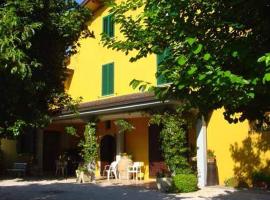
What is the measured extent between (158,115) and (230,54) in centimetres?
922

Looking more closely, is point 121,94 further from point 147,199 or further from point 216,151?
point 147,199

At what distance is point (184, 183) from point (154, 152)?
489cm

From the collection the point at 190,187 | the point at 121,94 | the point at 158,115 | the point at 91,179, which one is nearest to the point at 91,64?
the point at 121,94

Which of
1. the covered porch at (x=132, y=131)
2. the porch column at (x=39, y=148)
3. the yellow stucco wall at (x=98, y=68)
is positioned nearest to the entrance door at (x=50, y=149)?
the porch column at (x=39, y=148)

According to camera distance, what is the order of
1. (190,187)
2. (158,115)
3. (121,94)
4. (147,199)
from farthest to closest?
(121,94), (158,115), (190,187), (147,199)

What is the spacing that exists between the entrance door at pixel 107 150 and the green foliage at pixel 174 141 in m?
6.55

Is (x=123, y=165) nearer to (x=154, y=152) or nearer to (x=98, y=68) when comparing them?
(x=154, y=152)

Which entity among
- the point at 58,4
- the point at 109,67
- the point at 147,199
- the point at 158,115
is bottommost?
the point at 147,199

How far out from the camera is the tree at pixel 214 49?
5.12 metres

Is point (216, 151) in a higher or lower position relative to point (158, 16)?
Result: lower

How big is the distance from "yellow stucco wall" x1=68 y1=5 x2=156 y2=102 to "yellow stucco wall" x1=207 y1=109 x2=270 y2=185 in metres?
3.57

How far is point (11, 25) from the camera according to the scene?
20.6ft

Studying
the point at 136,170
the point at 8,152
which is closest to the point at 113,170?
the point at 136,170

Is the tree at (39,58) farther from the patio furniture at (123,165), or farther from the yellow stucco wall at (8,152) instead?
the yellow stucco wall at (8,152)
